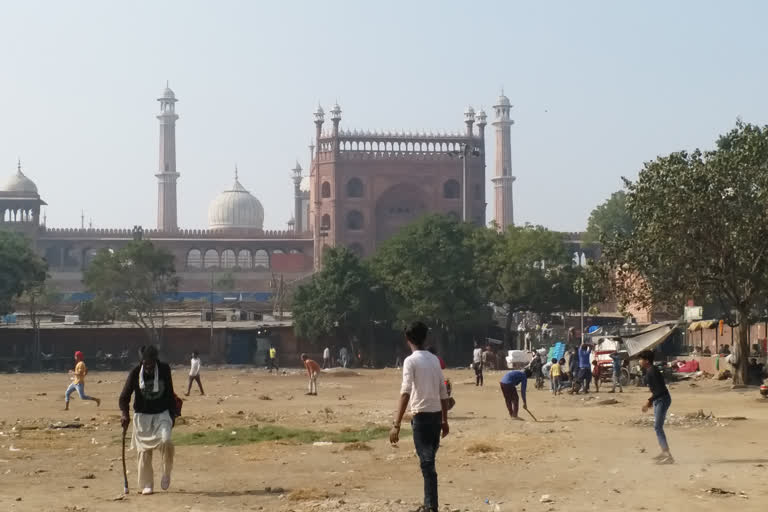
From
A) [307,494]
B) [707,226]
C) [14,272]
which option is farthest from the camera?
[14,272]

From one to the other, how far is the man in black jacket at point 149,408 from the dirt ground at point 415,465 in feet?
1.00

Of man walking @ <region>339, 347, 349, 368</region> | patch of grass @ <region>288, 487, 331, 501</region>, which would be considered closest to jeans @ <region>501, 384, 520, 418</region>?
patch of grass @ <region>288, 487, 331, 501</region>

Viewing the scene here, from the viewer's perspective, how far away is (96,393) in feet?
105

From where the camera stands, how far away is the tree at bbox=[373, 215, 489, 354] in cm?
5059

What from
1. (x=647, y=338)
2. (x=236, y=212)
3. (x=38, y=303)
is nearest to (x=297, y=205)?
(x=236, y=212)

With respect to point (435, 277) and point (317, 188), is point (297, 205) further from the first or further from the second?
point (435, 277)

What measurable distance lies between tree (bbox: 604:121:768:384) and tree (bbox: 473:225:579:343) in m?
24.2

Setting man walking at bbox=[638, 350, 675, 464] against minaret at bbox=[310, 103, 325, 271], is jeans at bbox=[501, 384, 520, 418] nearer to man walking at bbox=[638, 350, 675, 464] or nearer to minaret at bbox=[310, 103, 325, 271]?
man walking at bbox=[638, 350, 675, 464]

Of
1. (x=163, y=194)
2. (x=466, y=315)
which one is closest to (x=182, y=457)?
(x=466, y=315)

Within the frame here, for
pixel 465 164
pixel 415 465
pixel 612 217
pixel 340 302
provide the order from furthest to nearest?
1. pixel 612 217
2. pixel 465 164
3. pixel 340 302
4. pixel 415 465

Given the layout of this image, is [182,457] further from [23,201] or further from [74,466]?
[23,201]

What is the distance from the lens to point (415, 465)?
13273 millimetres

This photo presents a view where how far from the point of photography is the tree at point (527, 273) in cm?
5334

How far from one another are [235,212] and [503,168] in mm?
22292
